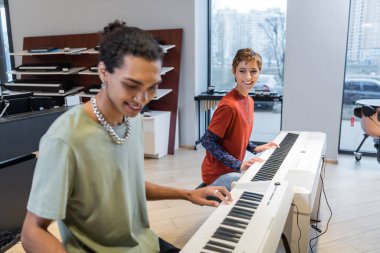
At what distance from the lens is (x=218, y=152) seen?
1.86m

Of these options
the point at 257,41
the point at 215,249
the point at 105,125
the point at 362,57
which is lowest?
the point at 215,249

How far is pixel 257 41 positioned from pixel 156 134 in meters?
1.95

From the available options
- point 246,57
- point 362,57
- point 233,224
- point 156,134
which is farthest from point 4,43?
point 233,224

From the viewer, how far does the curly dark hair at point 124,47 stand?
846mm

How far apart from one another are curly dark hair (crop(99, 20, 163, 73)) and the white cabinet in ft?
10.5

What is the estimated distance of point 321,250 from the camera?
7.30 ft

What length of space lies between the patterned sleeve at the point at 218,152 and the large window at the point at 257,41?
2764 millimetres

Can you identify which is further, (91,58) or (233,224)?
(91,58)

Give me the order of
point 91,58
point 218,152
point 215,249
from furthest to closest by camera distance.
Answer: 1. point 91,58
2. point 218,152
3. point 215,249

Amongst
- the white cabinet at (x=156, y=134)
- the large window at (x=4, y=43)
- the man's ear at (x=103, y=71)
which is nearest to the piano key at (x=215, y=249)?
the man's ear at (x=103, y=71)

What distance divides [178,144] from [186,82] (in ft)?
2.92

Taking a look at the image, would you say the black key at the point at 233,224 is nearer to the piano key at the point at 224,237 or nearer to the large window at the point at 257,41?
the piano key at the point at 224,237

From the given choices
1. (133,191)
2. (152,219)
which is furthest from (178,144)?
(133,191)

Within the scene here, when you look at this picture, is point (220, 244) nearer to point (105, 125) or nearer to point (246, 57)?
point (105, 125)
